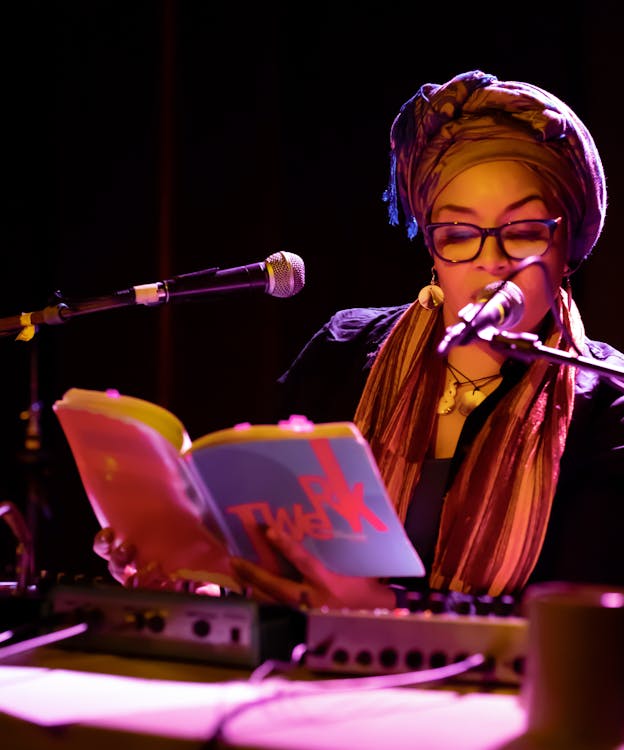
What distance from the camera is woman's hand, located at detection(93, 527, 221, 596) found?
1.40 metres

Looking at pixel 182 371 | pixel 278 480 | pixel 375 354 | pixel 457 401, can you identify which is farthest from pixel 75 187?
pixel 278 480

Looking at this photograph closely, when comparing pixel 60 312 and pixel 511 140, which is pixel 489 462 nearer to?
pixel 511 140

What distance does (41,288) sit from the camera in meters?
3.38

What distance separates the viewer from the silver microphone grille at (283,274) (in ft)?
5.10

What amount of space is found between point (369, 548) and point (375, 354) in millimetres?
1043

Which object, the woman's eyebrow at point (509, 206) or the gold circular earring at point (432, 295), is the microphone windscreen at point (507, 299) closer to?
the woman's eyebrow at point (509, 206)

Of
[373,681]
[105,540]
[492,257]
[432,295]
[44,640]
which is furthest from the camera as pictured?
[432,295]

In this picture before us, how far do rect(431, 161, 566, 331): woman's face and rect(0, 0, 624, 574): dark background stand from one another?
3.30 feet

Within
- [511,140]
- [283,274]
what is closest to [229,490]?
[283,274]

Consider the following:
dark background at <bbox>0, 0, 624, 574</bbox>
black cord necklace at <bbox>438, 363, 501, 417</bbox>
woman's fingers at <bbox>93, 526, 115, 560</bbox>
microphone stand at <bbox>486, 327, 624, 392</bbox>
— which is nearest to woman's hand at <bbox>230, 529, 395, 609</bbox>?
woman's fingers at <bbox>93, 526, 115, 560</bbox>

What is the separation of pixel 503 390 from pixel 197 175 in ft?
5.77

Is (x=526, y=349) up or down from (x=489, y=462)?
up

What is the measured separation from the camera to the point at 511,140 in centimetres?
182

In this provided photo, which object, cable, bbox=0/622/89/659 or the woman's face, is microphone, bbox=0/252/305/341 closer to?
the woman's face
